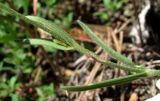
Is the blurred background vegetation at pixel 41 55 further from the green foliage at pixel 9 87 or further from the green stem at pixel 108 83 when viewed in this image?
the green stem at pixel 108 83

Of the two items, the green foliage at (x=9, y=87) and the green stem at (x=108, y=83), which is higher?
the green stem at (x=108, y=83)

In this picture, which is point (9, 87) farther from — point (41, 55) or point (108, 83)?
point (108, 83)

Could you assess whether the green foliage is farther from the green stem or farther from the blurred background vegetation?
the green stem

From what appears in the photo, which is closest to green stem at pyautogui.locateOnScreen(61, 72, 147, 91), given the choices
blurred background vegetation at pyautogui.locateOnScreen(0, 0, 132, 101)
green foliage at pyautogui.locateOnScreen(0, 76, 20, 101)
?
blurred background vegetation at pyautogui.locateOnScreen(0, 0, 132, 101)

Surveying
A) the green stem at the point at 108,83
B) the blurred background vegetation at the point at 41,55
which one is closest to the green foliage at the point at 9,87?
the blurred background vegetation at the point at 41,55

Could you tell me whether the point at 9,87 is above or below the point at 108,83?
below

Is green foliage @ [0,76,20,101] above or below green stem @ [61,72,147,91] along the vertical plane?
below

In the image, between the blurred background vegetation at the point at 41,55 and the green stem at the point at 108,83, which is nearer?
the green stem at the point at 108,83

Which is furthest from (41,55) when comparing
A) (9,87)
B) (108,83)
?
(108,83)
